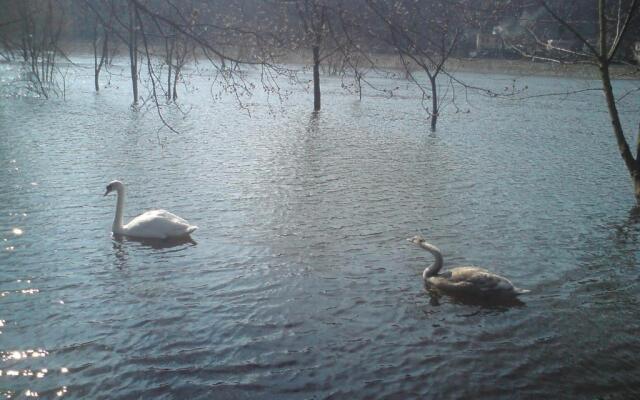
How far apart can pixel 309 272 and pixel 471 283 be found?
2.37 m

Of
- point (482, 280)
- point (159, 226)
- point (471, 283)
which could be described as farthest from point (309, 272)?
point (159, 226)

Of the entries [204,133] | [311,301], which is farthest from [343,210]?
[204,133]

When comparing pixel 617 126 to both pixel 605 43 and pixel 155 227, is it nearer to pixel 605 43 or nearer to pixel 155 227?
pixel 605 43

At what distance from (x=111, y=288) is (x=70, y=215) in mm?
3873

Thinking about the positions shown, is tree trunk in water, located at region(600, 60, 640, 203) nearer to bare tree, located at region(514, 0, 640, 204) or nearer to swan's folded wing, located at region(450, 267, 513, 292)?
bare tree, located at region(514, 0, 640, 204)

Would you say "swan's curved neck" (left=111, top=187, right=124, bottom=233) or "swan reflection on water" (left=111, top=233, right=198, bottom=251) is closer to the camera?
"swan reflection on water" (left=111, top=233, right=198, bottom=251)

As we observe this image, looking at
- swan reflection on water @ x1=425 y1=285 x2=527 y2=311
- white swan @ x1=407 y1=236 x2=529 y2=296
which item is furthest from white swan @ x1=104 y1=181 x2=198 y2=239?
swan reflection on water @ x1=425 y1=285 x2=527 y2=311

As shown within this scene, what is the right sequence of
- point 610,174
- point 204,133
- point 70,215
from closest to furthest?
point 70,215, point 610,174, point 204,133

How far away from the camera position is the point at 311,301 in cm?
835

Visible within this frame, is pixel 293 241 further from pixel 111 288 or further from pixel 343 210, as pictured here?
pixel 111 288

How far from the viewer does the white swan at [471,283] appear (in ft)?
28.0

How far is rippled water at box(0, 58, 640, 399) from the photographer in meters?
6.52

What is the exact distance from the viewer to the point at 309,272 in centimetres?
941

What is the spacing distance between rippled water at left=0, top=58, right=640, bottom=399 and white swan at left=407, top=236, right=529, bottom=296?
8.6 inches
